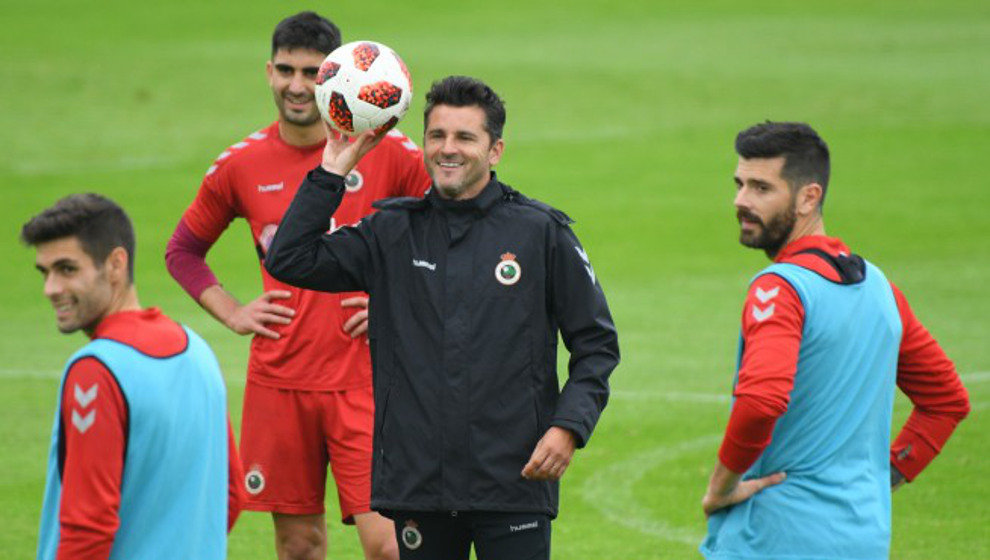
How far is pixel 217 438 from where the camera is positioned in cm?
525

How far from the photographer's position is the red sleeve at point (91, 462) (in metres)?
4.88

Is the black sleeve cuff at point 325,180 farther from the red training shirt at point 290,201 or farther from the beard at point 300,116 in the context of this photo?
the beard at point 300,116

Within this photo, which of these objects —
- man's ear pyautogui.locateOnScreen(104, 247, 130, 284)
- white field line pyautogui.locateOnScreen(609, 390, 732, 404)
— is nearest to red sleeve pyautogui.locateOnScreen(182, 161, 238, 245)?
man's ear pyautogui.locateOnScreen(104, 247, 130, 284)

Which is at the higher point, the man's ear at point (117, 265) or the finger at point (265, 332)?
the man's ear at point (117, 265)

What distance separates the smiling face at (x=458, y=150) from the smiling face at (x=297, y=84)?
1700 millimetres

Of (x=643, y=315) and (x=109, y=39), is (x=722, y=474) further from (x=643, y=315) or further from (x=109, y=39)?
(x=109, y=39)

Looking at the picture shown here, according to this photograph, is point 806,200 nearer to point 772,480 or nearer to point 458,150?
point 772,480

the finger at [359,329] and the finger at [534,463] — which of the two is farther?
the finger at [359,329]

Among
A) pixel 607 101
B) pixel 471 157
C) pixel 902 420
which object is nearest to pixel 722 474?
pixel 471 157

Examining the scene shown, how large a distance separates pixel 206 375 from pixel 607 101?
28.0 meters

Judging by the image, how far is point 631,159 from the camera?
28.2 metres

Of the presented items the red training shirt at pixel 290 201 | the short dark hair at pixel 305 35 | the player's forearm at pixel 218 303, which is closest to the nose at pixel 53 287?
the red training shirt at pixel 290 201

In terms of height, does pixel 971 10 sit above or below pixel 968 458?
above

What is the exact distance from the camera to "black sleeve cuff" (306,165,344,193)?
6344 millimetres
